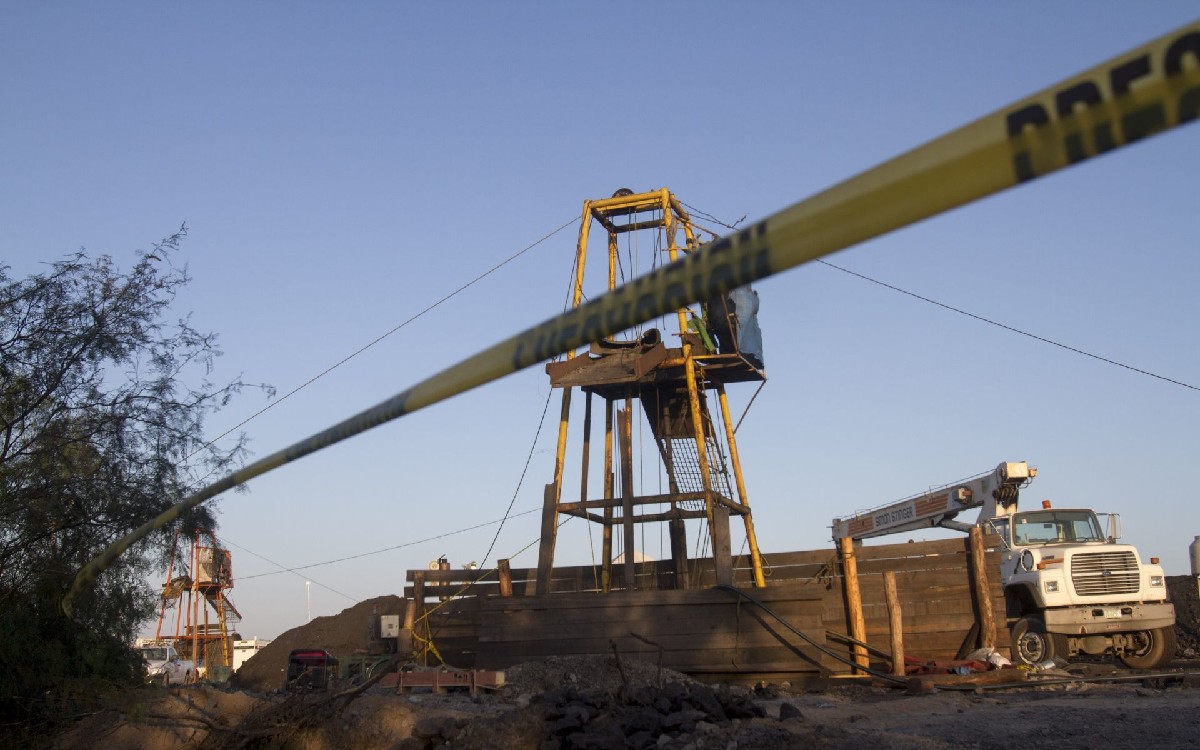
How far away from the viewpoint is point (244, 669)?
33344 millimetres

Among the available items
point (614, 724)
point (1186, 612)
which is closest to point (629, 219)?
point (614, 724)

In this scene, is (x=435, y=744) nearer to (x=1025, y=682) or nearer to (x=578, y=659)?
(x=578, y=659)

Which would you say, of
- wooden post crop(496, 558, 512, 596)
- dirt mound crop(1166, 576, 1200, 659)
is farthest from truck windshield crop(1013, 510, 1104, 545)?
wooden post crop(496, 558, 512, 596)

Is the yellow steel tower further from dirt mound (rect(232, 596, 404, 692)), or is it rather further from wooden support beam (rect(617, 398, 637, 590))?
dirt mound (rect(232, 596, 404, 692))

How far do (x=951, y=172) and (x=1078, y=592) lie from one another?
17707 mm

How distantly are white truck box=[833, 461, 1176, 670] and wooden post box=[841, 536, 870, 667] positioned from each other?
266 centimetres

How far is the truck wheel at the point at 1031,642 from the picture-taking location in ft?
56.4

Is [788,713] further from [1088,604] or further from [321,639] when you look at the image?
[321,639]

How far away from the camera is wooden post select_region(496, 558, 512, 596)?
19.0m

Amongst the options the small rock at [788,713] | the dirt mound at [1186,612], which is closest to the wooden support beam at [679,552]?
the small rock at [788,713]

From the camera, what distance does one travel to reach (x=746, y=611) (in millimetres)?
15414

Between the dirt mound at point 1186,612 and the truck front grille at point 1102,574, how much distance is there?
5.88 metres

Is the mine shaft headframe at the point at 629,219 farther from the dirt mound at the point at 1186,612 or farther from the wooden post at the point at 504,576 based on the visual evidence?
the dirt mound at the point at 1186,612

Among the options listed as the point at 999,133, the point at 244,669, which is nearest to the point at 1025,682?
the point at 999,133
